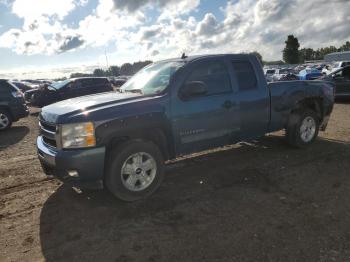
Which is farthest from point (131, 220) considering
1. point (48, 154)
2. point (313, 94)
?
point (313, 94)

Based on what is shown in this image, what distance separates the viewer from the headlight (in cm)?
452

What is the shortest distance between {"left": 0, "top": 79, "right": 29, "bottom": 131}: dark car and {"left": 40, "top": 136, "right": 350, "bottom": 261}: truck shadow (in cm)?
750

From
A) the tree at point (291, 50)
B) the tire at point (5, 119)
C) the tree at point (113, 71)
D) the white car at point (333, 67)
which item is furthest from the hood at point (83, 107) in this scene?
the tree at point (291, 50)

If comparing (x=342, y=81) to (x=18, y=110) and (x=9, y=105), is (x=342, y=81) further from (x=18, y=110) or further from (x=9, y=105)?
(x=9, y=105)

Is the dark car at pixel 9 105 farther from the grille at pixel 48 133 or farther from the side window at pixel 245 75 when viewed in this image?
the side window at pixel 245 75

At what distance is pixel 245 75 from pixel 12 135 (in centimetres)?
769

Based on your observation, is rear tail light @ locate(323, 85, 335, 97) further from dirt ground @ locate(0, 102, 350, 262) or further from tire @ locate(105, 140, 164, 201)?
tire @ locate(105, 140, 164, 201)

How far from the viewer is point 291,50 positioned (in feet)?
317

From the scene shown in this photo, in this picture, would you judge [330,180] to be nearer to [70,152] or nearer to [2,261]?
[70,152]

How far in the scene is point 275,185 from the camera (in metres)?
5.41

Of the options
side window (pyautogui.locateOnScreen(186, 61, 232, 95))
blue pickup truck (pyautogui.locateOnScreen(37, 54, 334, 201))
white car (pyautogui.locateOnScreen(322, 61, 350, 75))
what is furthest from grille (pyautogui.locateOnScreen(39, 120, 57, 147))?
white car (pyautogui.locateOnScreen(322, 61, 350, 75))

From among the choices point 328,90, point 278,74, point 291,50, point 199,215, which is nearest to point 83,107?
point 199,215

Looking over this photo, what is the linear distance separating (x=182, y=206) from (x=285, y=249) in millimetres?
1504

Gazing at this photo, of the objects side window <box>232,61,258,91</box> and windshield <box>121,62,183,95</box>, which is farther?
Result: side window <box>232,61,258,91</box>
